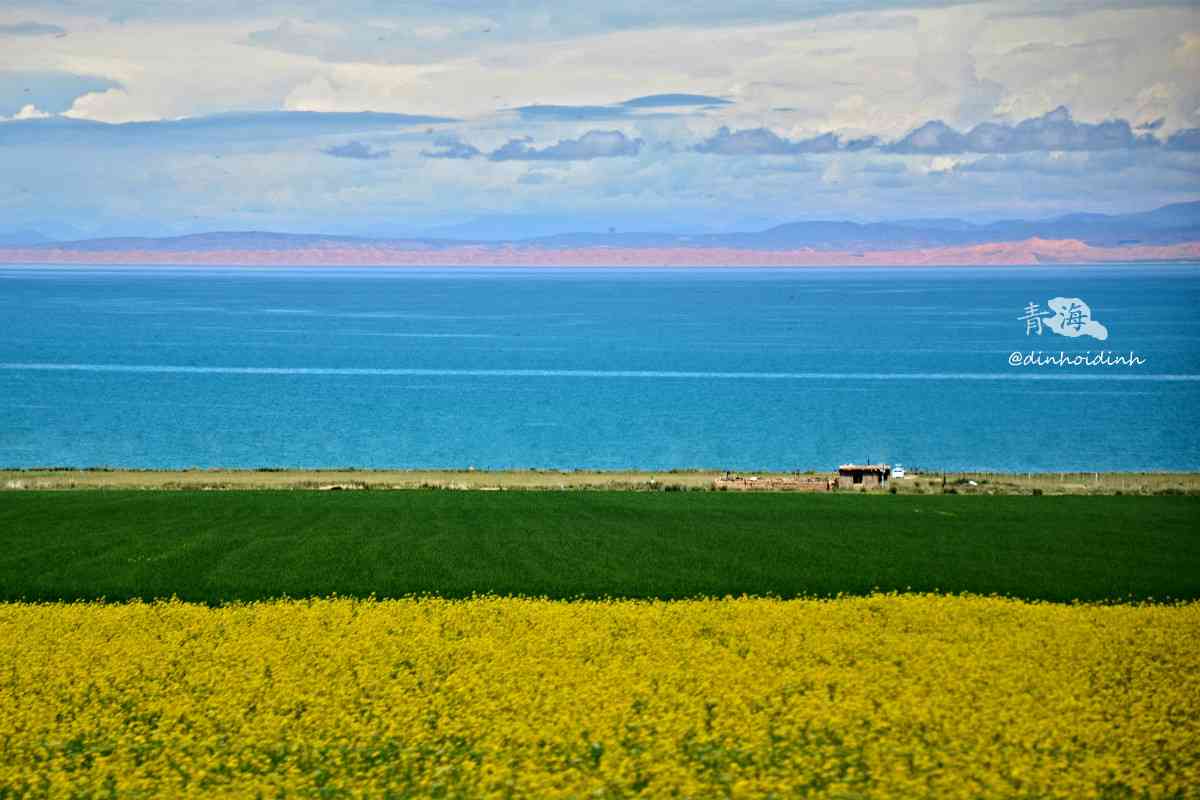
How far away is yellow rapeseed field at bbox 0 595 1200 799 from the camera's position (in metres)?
15.1

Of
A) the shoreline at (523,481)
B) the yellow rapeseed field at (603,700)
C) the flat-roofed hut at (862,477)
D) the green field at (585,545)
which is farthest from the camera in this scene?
the flat-roofed hut at (862,477)

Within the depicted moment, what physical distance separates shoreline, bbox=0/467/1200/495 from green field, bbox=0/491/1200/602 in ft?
14.0

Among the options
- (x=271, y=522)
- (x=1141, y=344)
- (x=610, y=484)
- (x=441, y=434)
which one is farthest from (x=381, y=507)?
(x=1141, y=344)

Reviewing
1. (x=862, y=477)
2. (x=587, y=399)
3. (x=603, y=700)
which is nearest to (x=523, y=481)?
(x=862, y=477)

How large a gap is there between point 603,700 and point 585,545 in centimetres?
1361

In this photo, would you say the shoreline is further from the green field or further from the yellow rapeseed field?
the yellow rapeseed field

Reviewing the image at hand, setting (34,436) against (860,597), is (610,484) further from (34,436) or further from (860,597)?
(34,436)

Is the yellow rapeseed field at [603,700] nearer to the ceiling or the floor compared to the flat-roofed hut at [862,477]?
nearer to the ceiling

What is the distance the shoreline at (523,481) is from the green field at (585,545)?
4257 millimetres

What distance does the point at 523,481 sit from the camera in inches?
1940

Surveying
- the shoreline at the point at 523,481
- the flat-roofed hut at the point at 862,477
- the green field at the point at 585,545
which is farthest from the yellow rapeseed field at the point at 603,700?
Answer: the flat-roofed hut at the point at 862,477

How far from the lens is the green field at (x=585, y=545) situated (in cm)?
2620

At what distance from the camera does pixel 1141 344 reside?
142250mm

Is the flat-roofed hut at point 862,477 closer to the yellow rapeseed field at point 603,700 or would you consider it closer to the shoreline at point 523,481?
the shoreline at point 523,481
